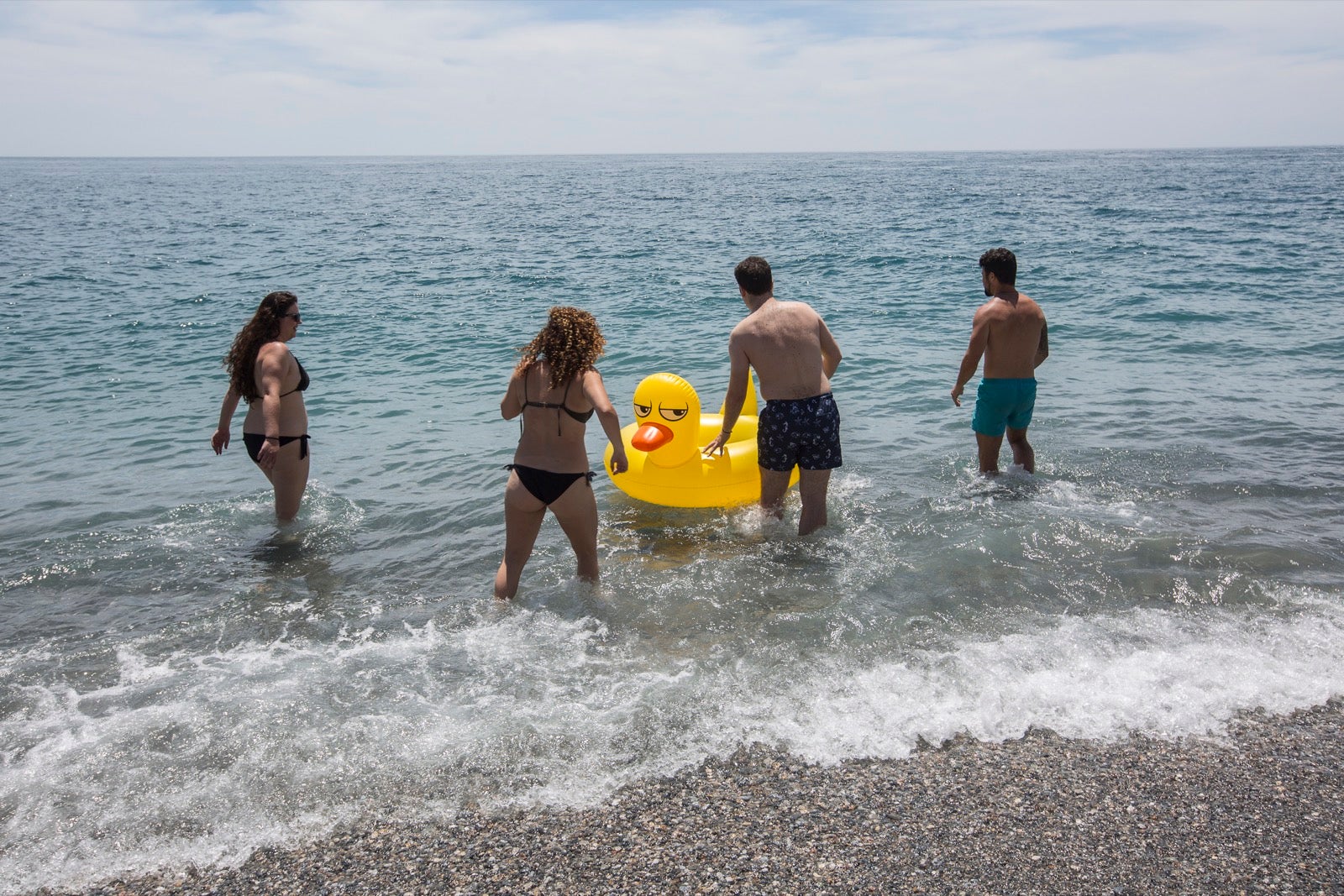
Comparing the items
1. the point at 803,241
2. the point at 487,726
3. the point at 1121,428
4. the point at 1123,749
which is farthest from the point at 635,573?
the point at 803,241

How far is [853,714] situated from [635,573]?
6.40 feet

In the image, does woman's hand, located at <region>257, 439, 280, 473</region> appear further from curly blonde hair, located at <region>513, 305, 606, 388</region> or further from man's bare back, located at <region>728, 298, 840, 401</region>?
man's bare back, located at <region>728, 298, 840, 401</region>

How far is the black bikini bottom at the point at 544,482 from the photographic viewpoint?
466cm

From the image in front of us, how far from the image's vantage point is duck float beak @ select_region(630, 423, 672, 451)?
6094 millimetres

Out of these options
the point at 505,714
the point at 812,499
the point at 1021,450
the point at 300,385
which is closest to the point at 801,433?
the point at 812,499

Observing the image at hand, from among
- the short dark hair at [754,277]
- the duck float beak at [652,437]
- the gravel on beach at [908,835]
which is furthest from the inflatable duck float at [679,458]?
the gravel on beach at [908,835]

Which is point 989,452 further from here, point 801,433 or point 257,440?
point 257,440

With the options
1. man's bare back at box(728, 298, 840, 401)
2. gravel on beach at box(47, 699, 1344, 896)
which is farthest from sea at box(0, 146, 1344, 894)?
man's bare back at box(728, 298, 840, 401)

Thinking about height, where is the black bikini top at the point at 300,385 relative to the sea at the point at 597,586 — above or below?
above

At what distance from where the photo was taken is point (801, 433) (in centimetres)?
559

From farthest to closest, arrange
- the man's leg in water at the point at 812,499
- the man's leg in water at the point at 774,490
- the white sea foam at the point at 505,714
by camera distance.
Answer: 1. the man's leg in water at the point at 774,490
2. the man's leg in water at the point at 812,499
3. the white sea foam at the point at 505,714

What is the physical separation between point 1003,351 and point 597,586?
338cm

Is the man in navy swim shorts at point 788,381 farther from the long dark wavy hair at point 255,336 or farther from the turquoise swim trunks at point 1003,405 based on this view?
the long dark wavy hair at point 255,336

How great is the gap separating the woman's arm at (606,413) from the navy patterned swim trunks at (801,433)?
4.48 ft
